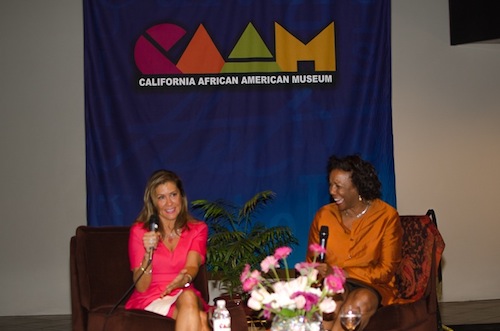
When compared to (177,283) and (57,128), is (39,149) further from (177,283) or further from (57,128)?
(177,283)

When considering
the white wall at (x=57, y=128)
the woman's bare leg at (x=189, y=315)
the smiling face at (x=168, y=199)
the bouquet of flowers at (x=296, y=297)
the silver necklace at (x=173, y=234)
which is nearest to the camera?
the bouquet of flowers at (x=296, y=297)

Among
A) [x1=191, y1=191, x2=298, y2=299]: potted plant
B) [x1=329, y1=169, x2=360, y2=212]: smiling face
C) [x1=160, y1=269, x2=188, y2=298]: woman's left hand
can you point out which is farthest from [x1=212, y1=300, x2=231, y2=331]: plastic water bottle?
[x1=191, y1=191, x2=298, y2=299]: potted plant

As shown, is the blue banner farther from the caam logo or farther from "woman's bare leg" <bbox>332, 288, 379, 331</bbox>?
"woman's bare leg" <bbox>332, 288, 379, 331</bbox>

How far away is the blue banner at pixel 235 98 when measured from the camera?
759 cm

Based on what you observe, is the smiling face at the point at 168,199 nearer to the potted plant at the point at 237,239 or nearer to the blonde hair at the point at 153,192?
the blonde hair at the point at 153,192

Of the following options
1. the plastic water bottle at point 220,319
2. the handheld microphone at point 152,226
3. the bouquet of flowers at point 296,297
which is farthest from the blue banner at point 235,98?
the bouquet of flowers at point 296,297

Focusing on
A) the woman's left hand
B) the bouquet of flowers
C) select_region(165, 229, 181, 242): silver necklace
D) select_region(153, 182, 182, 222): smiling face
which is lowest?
the woman's left hand

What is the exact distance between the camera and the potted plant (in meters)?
6.37

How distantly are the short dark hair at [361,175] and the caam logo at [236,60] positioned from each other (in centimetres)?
243

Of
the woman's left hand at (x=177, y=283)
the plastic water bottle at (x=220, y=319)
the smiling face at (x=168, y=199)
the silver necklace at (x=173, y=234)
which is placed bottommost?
the plastic water bottle at (x=220, y=319)

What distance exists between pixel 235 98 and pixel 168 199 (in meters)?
2.57

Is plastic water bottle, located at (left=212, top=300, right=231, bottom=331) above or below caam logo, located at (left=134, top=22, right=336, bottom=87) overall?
below

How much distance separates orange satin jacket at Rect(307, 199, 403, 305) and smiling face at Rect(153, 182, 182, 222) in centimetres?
88

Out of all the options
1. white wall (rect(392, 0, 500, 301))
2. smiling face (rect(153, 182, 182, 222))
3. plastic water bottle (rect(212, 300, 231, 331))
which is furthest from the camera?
white wall (rect(392, 0, 500, 301))
